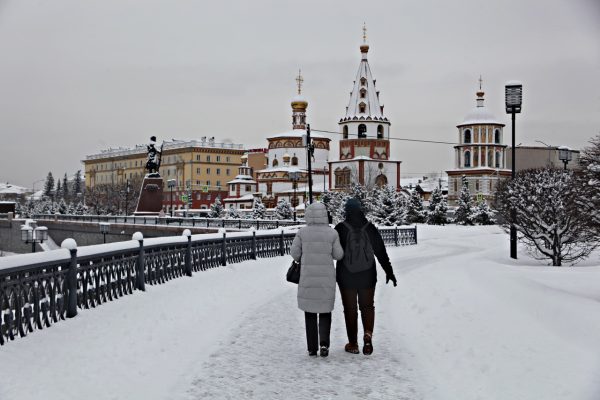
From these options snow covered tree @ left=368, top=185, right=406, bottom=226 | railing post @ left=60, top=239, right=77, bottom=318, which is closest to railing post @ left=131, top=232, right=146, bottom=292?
railing post @ left=60, top=239, right=77, bottom=318

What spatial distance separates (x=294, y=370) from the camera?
7547 millimetres

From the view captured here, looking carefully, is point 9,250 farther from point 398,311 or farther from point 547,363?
point 547,363

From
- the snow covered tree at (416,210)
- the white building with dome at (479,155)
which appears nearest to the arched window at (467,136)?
the white building with dome at (479,155)

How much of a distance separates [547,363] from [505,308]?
368cm

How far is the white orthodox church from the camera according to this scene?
300 ft

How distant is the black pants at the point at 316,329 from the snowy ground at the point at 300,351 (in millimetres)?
206

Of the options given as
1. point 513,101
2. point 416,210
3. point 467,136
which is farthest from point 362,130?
point 513,101

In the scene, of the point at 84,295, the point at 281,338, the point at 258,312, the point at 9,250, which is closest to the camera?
the point at 281,338

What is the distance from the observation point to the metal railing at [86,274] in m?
8.43

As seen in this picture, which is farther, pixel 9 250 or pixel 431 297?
pixel 9 250

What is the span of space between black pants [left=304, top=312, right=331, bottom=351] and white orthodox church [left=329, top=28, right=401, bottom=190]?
3256 inches

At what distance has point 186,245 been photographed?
1631cm

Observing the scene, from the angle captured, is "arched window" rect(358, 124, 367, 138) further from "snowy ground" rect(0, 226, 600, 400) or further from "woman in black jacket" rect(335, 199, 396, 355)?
"woman in black jacket" rect(335, 199, 396, 355)

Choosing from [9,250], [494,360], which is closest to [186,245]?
[494,360]
